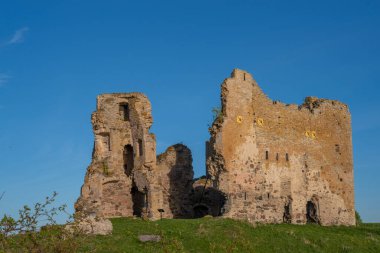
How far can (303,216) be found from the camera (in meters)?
36.8

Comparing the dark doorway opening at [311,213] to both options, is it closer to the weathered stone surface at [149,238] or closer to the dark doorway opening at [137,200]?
the dark doorway opening at [137,200]

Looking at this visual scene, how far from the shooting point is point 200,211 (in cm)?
3744

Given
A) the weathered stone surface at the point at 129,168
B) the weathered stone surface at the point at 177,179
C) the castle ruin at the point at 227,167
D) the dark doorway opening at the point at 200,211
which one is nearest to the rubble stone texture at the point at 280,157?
the castle ruin at the point at 227,167

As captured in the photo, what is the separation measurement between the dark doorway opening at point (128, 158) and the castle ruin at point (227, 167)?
2.1 inches

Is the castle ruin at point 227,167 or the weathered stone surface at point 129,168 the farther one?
the weathered stone surface at point 129,168

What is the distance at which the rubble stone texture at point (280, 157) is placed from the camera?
3359 cm

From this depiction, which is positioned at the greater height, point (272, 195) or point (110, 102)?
point (110, 102)

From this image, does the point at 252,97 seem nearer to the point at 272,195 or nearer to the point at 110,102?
the point at 272,195

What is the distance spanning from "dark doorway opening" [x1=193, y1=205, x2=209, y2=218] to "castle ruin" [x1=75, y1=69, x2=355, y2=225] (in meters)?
0.06

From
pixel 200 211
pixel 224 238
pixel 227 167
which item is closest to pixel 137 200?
pixel 200 211

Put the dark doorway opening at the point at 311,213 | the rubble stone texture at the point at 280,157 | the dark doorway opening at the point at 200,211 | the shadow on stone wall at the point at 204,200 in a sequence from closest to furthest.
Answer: the rubble stone texture at the point at 280,157
the shadow on stone wall at the point at 204,200
the dark doorway opening at the point at 200,211
the dark doorway opening at the point at 311,213

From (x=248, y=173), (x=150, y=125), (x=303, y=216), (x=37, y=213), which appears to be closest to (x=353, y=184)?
(x=303, y=216)

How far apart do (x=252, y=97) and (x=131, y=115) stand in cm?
655

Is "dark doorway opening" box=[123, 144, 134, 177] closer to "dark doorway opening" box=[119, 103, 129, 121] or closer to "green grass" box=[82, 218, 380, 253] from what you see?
"dark doorway opening" box=[119, 103, 129, 121]
